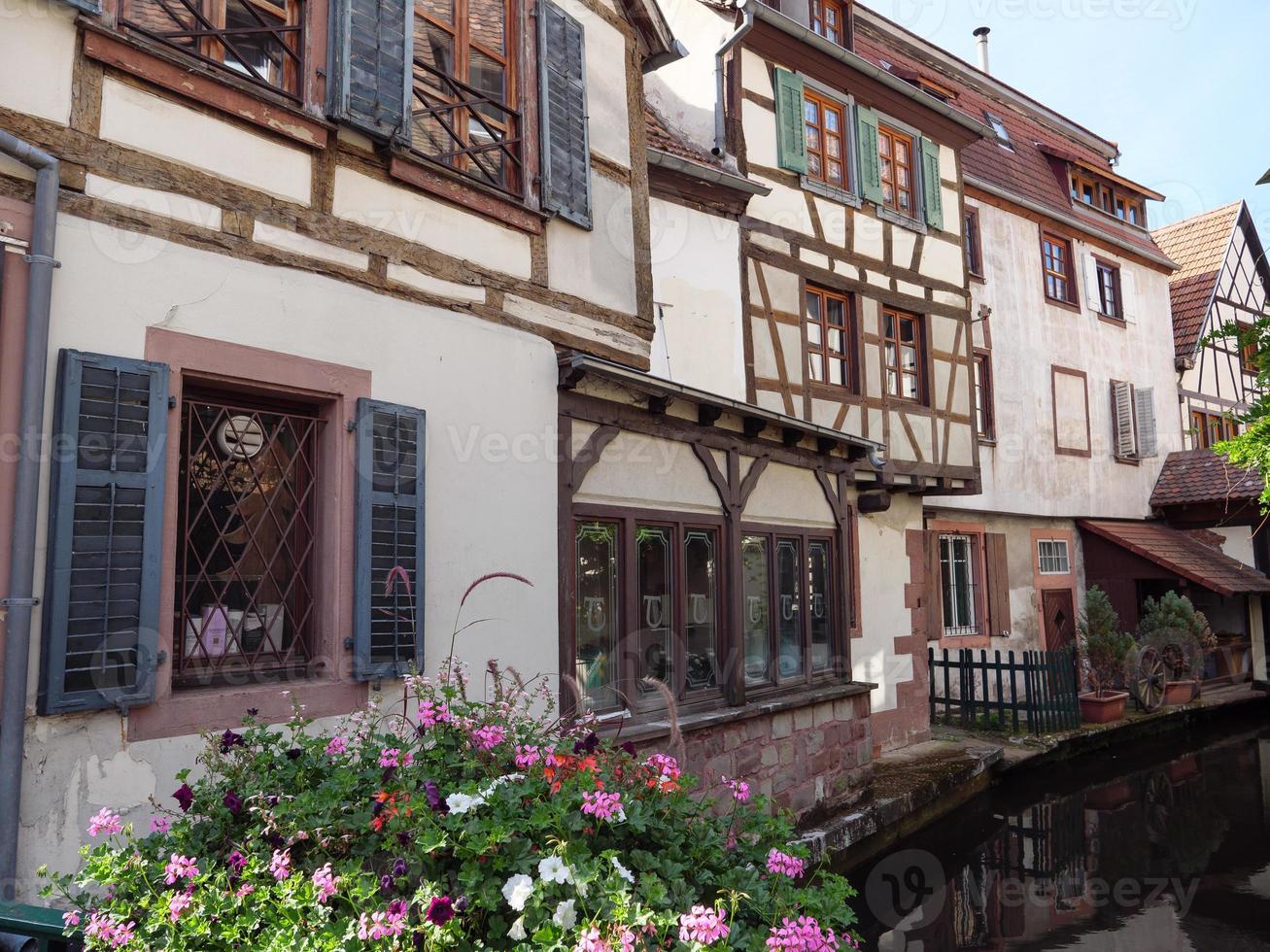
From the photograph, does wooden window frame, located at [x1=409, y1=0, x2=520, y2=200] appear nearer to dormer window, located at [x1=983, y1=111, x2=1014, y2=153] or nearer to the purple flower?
the purple flower

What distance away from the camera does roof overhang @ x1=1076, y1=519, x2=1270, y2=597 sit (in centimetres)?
1530

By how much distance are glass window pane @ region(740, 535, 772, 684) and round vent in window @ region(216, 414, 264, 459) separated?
359 centimetres

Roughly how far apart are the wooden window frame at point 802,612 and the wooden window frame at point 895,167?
507 centimetres

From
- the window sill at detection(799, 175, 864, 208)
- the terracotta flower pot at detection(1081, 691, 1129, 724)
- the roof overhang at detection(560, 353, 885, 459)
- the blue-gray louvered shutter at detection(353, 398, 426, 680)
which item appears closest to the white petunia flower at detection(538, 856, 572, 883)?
the blue-gray louvered shutter at detection(353, 398, 426, 680)

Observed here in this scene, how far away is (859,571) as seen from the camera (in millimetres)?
10273

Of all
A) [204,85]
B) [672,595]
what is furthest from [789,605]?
[204,85]

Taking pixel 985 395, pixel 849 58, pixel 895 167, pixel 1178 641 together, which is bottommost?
pixel 1178 641

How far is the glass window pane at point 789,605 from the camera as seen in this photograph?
23.9 feet

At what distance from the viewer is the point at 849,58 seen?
417 inches

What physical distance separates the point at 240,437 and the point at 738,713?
11.8ft

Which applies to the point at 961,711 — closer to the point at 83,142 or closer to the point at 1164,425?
the point at 1164,425

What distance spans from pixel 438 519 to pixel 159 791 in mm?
1682

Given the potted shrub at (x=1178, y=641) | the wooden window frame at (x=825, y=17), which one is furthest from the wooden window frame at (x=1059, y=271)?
the wooden window frame at (x=825, y=17)

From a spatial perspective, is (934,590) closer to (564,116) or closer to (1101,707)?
(1101,707)
